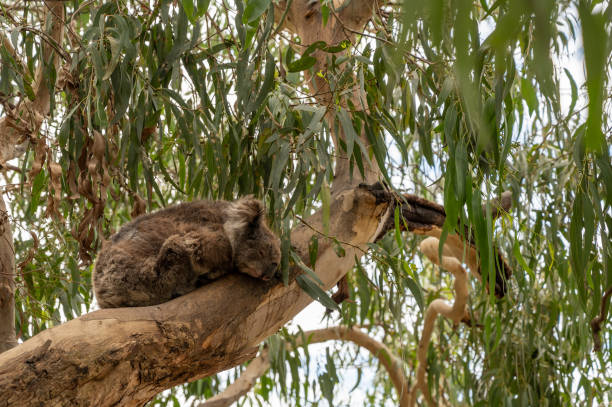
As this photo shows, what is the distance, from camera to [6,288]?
263cm

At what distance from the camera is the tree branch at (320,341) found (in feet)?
13.9

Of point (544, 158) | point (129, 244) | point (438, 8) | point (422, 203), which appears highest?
point (544, 158)

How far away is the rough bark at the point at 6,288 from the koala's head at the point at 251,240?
103 centimetres

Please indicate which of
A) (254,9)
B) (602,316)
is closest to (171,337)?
(254,9)

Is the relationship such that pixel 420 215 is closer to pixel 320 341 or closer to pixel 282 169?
pixel 282 169

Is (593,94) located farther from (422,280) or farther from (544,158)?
(422,280)

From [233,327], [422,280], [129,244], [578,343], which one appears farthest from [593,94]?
[422,280]

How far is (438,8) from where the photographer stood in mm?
677

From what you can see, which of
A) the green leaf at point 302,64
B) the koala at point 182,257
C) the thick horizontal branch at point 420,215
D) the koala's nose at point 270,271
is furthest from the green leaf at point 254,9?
the thick horizontal branch at point 420,215

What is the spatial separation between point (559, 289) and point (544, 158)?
2.66ft

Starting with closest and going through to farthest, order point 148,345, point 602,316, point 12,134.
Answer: point 148,345 < point 602,316 < point 12,134

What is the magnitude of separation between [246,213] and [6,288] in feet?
3.91

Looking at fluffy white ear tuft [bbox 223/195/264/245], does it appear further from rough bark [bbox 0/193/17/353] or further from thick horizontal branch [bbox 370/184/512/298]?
rough bark [bbox 0/193/17/353]

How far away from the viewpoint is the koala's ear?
2127mm
